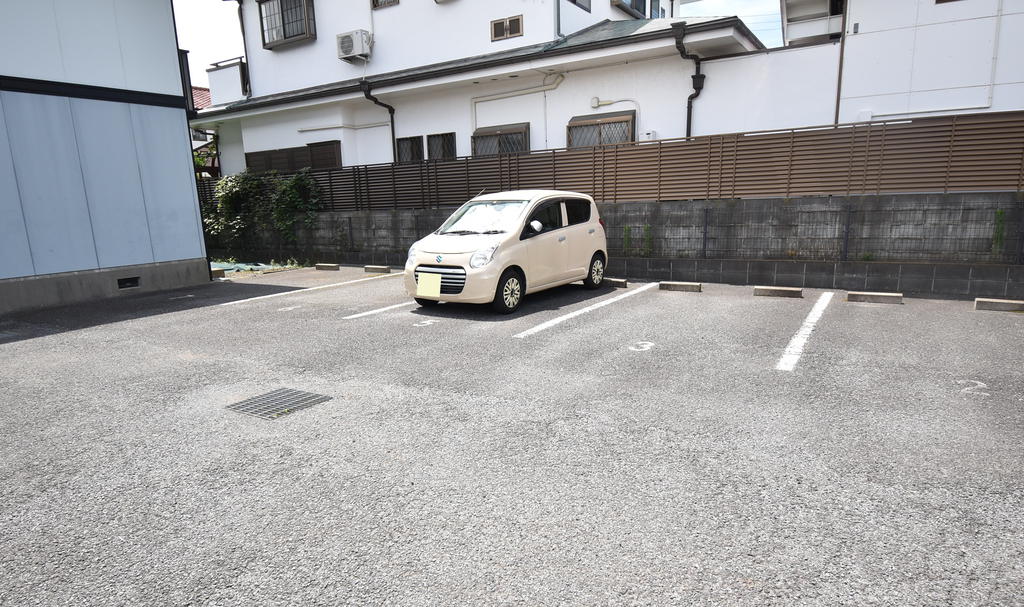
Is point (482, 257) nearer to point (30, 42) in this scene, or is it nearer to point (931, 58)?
point (30, 42)

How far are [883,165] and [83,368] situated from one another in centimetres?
1027

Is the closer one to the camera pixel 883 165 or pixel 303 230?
pixel 883 165

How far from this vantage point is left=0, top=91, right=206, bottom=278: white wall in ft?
25.3

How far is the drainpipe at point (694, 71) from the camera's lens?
380 inches

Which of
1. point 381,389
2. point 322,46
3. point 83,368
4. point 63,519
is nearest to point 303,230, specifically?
point 322,46

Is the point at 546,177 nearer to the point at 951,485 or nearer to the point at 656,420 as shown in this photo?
the point at 656,420

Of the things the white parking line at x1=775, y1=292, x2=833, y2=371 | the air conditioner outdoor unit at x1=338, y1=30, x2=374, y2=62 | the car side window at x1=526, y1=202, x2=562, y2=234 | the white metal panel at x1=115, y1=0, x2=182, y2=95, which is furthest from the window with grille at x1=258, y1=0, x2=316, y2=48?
the white parking line at x1=775, y1=292, x2=833, y2=371

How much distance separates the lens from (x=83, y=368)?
508cm

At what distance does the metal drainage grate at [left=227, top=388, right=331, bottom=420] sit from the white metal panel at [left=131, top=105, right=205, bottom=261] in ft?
22.6

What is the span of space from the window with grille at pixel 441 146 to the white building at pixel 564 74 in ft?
0.10

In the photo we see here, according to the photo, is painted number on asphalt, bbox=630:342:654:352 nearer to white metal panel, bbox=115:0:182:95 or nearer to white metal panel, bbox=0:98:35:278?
white metal panel, bbox=0:98:35:278

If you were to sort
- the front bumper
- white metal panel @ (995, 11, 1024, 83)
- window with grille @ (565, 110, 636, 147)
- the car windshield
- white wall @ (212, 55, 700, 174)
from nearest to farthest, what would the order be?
the front bumper, the car windshield, white metal panel @ (995, 11, 1024, 83), white wall @ (212, 55, 700, 174), window with grille @ (565, 110, 636, 147)

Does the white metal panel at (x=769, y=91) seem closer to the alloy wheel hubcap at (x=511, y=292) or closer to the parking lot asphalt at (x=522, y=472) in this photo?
the parking lot asphalt at (x=522, y=472)

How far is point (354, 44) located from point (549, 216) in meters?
9.81
